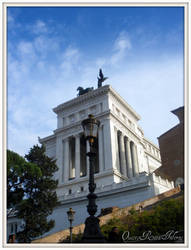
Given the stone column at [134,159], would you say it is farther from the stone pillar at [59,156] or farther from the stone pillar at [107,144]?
the stone pillar at [59,156]

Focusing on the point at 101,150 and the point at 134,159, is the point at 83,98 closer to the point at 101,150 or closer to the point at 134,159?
the point at 101,150

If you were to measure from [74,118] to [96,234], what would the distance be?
4609 cm

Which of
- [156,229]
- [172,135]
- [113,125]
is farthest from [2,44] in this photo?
[113,125]

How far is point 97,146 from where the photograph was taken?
53.2 metres

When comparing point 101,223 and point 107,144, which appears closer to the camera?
point 101,223

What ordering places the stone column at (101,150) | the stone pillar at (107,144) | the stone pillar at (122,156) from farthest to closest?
the stone pillar at (122,156), the stone column at (101,150), the stone pillar at (107,144)

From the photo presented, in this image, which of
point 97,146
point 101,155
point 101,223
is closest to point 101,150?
point 101,155

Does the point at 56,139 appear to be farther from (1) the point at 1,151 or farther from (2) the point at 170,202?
(1) the point at 1,151

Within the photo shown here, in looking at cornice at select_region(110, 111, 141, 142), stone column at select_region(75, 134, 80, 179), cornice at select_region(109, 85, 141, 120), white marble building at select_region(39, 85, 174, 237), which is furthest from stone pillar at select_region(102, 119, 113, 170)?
cornice at select_region(109, 85, 141, 120)

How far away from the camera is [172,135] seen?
3912cm

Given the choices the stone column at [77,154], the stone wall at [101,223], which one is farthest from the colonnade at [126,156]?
the stone wall at [101,223]

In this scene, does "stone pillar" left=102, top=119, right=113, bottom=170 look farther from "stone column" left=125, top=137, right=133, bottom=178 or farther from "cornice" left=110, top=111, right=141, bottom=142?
"stone column" left=125, top=137, right=133, bottom=178

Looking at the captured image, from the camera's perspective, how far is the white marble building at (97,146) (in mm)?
43000

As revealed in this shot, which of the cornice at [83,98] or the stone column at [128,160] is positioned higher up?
the cornice at [83,98]
